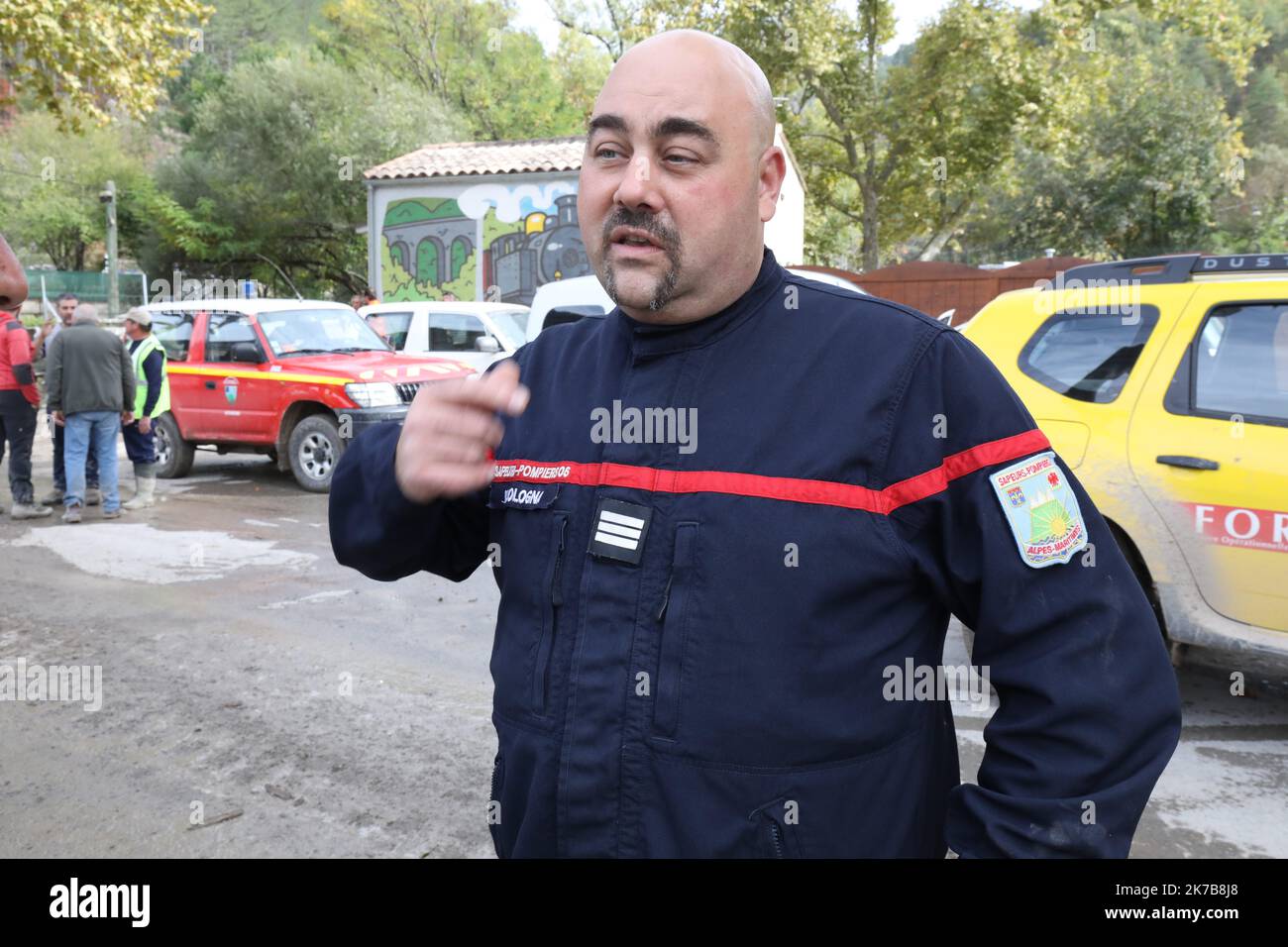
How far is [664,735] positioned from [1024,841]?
501mm

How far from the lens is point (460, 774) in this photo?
172 inches

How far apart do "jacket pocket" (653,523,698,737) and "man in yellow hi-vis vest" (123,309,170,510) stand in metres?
9.87

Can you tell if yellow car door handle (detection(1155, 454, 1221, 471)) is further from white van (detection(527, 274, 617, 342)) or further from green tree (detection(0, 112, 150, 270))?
green tree (detection(0, 112, 150, 270))

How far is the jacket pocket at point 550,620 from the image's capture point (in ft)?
5.30

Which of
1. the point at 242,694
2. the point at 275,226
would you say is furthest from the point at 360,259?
the point at 242,694

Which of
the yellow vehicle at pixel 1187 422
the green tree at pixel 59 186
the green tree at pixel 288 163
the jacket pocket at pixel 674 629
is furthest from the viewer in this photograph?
the green tree at pixel 59 186

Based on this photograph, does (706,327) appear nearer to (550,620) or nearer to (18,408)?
(550,620)

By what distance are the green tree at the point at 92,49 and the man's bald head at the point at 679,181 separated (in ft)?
39.8

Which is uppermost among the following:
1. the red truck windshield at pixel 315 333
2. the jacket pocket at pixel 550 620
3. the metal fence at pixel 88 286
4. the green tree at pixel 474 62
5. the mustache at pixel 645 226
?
the green tree at pixel 474 62

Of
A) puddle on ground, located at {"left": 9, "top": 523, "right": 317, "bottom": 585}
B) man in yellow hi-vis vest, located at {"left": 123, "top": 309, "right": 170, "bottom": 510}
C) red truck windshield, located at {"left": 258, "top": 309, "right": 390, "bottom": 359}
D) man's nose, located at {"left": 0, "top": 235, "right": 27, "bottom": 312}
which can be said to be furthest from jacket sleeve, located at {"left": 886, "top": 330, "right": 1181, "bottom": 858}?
red truck windshield, located at {"left": 258, "top": 309, "right": 390, "bottom": 359}

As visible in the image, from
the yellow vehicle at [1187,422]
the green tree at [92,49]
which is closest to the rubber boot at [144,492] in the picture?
the green tree at [92,49]

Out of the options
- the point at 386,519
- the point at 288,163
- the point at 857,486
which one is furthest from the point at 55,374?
the point at 288,163

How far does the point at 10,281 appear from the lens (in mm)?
1842

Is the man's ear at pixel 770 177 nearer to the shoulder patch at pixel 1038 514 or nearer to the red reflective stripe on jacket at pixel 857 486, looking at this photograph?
the red reflective stripe on jacket at pixel 857 486
